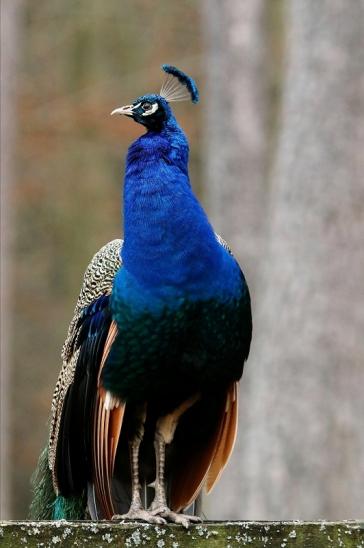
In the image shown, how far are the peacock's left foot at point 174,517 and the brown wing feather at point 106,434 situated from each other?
8.2 inches

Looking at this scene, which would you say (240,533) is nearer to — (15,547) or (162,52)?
(15,547)

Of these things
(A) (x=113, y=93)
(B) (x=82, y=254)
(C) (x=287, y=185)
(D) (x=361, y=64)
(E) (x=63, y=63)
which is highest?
(E) (x=63, y=63)

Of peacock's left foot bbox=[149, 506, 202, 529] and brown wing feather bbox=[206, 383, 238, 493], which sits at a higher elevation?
brown wing feather bbox=[206, 383, 238, 493]

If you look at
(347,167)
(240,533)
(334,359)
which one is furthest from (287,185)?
(240,533)

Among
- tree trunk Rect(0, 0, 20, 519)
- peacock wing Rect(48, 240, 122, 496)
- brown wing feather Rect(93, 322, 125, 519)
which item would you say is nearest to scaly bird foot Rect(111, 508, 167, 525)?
brown wing feather Rect(93, 322, 125, 519)

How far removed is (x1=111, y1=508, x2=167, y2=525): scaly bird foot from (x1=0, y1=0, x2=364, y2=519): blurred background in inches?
203

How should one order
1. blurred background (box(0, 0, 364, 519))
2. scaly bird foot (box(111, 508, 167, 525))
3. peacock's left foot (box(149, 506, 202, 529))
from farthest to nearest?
blurred background (box(0, 0, 364, 519)), scaly bird foot (box(111, 508, 167, 525)), peacock's left foot (box(149, 506, 202, 529))

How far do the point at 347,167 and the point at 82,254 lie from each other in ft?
36.2

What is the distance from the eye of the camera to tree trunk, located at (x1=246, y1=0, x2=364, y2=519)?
373 inches

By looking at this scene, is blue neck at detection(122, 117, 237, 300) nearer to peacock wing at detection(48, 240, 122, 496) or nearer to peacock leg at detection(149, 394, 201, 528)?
peacock wing at detection(48, 240, 122, 496)

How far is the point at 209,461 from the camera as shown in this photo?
468 centimetres

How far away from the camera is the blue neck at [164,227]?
14.1 ft

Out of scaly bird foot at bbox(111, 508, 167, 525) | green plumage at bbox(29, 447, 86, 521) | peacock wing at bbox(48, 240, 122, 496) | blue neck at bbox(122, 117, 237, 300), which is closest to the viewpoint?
scaly bird foot at bbox(111, 508, 167, 525)

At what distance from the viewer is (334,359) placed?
9.53m
